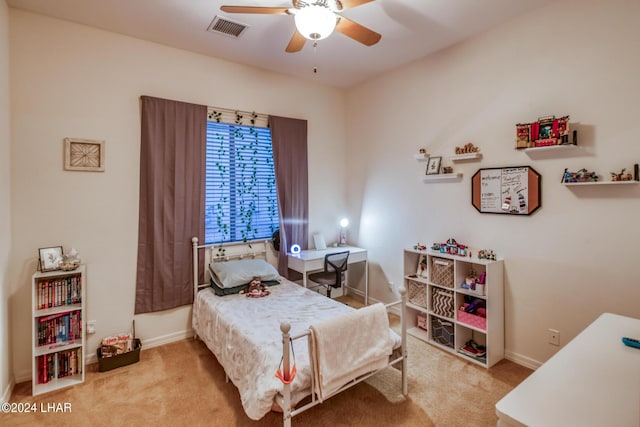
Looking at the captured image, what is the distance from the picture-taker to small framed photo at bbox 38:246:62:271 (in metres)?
2.48

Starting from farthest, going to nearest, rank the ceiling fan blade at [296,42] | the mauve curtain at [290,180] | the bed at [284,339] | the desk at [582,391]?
the mauve curtain at [290,180] → the ceiling fan blade at [296,42] → the bed at [284,339] → the desk at [582,391]

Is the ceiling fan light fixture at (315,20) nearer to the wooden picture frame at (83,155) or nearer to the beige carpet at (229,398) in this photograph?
the wooden picture frame at (83,155)

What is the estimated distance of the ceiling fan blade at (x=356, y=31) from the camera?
208 cm

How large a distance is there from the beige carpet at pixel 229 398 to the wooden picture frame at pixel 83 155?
1751mm

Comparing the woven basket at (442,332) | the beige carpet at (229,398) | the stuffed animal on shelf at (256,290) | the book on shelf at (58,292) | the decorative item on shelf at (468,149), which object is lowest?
the beige carpet at (229,398)

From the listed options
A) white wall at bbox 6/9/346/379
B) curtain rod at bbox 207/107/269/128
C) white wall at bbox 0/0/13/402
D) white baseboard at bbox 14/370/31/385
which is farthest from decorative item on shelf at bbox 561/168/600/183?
white baseboard at bbox 14/370/31/385

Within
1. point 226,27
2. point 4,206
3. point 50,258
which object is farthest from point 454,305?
point 4,206

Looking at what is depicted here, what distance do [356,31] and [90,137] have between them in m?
2.45

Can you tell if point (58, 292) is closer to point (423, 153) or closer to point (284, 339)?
point (284, 339)

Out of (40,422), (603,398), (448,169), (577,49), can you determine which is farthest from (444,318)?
(40,422)

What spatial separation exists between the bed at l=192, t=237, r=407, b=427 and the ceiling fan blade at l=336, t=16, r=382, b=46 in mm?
1894

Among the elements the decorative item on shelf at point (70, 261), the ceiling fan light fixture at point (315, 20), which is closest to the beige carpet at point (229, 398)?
the decorative item on shelf at point (70, 261)

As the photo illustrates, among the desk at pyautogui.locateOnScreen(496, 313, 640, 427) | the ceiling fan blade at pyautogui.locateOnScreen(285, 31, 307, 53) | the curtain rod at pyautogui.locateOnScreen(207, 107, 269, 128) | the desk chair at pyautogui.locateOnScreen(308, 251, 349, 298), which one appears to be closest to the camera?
the desk at pyautogui.locateOnScreen(496, 313, 640, 427)

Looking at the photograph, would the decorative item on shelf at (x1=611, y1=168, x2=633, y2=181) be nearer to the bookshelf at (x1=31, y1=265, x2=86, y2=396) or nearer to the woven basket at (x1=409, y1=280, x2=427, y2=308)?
the woven basket at (x1=409, y1=280, x2=427, y2=308)
